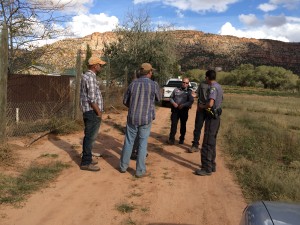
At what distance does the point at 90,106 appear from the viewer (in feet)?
21.1

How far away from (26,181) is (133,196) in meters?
1.72

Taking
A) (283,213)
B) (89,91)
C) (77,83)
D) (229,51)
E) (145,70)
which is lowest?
(283,213)

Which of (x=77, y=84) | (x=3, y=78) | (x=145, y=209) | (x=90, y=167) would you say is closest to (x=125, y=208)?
(x=145, y=209)

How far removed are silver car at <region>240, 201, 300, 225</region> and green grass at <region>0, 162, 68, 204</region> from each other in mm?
3462

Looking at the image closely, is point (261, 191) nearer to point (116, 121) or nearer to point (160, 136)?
point (160, 136)

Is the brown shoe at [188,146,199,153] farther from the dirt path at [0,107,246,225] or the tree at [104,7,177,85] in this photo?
the tree at [104,7,177,85]

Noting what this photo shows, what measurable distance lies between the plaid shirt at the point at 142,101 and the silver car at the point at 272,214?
12.7 feet

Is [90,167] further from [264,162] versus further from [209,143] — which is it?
[264,162]

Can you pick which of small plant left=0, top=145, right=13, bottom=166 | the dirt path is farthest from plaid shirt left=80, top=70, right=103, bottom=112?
small plant left=0, top=145, right=13, bottom=166

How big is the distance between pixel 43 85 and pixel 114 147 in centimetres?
429

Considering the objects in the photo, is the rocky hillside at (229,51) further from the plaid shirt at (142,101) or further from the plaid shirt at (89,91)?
the plaid shirt at (142,101)

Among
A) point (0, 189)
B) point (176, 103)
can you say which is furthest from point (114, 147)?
point (0, 189)

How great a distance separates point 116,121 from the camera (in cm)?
1290

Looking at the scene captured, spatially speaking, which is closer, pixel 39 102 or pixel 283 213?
pixel 283 213
